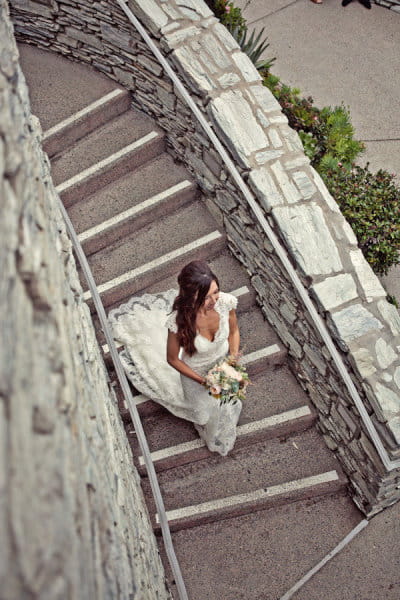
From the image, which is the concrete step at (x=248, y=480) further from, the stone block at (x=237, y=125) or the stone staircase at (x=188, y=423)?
the stone block at (x=237, y=125)

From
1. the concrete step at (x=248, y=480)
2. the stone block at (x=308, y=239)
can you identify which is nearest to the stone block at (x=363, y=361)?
the stone block at (x=308, y=239)

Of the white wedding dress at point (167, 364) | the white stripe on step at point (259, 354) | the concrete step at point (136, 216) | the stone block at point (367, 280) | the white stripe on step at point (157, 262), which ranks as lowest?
the white stripe on step at point (259, 354)

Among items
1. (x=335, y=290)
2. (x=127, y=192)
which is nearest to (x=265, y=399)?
(x=335, y=290)

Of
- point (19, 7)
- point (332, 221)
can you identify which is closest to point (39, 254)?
point (332, 221)

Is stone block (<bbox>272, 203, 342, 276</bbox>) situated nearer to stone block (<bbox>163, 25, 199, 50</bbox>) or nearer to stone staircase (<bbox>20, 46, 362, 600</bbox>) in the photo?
stone staircase (<bbox>20, 46, 362, 600</bbox>)

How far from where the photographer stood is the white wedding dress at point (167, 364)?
13.5 feet

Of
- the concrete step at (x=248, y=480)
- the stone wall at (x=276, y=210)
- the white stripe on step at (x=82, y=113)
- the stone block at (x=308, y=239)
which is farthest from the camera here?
the white stripe on step at (x=82, y=113)

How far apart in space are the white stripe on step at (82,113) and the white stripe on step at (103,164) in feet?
1.55

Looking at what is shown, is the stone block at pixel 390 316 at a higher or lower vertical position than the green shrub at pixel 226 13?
lower

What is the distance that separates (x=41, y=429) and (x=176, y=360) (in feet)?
7.69

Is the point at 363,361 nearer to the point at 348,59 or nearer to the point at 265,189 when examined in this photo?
the point at 265,189

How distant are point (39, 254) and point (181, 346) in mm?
2082

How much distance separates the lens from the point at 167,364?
4688 mm

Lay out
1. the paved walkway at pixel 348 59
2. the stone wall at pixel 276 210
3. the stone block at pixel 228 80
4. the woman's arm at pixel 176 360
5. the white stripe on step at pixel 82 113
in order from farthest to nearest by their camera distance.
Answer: the paved walkway at pixel 348 59 < the white stripe on step at pixel 82 113 < the stone block at pixel 228 80 < the stone wall at pixel 276 210 < the woman's arm at pixel 176 360
